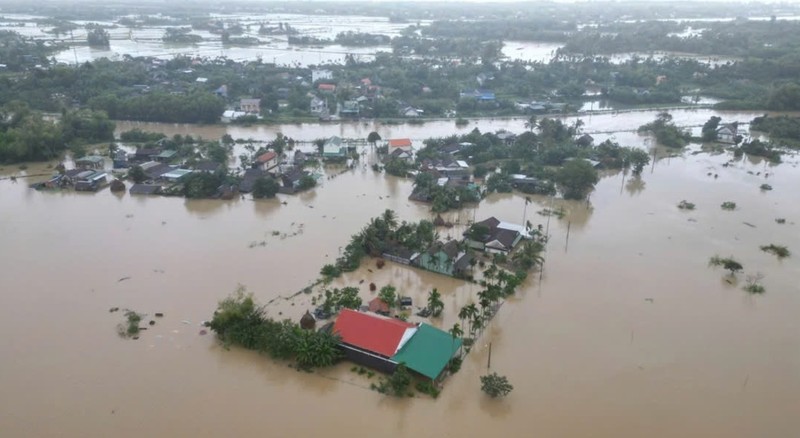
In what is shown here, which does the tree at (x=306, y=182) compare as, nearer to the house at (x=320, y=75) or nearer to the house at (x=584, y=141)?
the house at (x=584, y=141)

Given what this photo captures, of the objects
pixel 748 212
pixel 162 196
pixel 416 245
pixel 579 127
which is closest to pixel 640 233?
pixel 748 212

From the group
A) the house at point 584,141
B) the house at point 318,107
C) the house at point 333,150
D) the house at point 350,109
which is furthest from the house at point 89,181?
the house at point 584,141

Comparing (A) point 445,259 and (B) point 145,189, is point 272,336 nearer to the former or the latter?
(A) point 445,259

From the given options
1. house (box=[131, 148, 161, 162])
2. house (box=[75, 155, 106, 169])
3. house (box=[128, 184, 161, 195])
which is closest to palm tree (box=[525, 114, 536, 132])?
house (box=[131, 148, 161, 162])

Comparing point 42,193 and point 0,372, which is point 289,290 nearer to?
point 0,372

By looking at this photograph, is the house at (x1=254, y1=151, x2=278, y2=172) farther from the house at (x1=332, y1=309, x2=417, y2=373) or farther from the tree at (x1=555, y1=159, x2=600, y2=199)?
the house at (x1=332, y1=309, x2=417, y2=373)

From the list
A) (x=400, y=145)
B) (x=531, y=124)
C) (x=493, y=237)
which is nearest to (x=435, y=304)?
(x=493, y=237)
